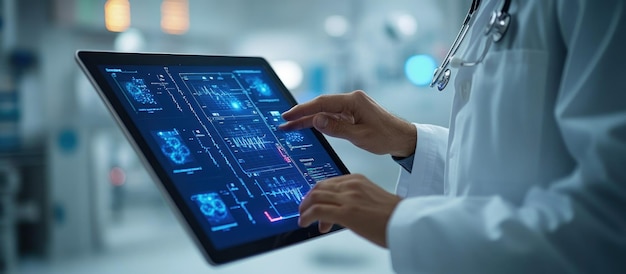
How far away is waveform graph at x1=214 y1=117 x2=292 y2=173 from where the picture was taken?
33.1 inches

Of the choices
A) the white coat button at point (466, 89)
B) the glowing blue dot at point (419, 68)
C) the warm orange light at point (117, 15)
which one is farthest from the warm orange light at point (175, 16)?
the white coat button at point (466, 89)

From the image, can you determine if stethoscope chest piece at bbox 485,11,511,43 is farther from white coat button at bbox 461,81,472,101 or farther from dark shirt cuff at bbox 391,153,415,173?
dark shirt cuff at bbox 391,153,415,173

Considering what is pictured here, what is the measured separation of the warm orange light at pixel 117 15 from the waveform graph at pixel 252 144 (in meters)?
3.13

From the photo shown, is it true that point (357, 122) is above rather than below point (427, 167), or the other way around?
above

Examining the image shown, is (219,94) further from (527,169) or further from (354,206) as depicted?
(527,169)

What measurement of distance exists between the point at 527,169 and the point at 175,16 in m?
3.70

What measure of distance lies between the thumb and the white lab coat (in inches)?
11.4

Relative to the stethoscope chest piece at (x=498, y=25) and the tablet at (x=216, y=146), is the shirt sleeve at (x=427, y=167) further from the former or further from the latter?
the stethoscope chest piece at (x=498, y=25)

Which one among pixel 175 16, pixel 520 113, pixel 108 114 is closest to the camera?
pixel 520 113

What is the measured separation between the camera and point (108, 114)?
11.9 ft

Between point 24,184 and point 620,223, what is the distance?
149 inches

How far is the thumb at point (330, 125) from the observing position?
38.2 inches

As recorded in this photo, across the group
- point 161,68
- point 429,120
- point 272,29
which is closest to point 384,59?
point 429,120

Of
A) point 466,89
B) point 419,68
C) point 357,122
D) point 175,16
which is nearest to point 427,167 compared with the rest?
point 357,122
